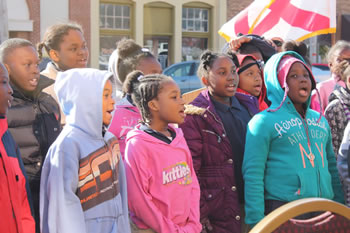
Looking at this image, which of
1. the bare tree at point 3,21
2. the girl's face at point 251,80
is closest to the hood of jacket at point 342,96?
the girl's face at point 251,80

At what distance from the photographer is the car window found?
511 inches

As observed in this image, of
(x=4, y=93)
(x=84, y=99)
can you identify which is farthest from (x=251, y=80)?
(x=4, y=93)

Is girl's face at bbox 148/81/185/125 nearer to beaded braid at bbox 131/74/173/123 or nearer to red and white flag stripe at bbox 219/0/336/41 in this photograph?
beaded braid at bbox 131/74/173/123

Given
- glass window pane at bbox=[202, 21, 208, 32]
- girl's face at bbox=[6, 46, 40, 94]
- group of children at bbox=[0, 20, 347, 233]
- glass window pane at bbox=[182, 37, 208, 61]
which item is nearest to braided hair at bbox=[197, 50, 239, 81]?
group of children at bbox=[0, 20, 347, 233]

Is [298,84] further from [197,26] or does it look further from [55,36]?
[197,26]

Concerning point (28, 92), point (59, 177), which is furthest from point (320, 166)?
point (28, 92)

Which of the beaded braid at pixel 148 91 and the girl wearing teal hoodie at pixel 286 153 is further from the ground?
the beaded braid at pixel 148 91

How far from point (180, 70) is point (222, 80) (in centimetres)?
999

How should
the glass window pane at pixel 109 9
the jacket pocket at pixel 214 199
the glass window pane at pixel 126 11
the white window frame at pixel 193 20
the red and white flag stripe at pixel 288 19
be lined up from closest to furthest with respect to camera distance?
the jacket pocket at pixel 214 199 < the red and white flag stripe at pixel 288 19 < the glass window pane at pixel 109 9 < the glass window pane at pixel 126 11 < the white window frame at pixel 193 20

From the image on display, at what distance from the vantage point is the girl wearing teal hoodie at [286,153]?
2719 mm

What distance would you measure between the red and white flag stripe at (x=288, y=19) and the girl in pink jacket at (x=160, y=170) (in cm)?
332

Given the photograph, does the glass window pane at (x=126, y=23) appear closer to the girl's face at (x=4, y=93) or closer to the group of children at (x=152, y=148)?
the group of children at (x=152, y=148)

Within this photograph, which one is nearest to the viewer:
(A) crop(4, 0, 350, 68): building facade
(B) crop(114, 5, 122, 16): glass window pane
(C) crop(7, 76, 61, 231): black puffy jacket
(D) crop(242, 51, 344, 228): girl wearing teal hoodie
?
(C) crop(7, 76, 61, 231): black puffy jacket

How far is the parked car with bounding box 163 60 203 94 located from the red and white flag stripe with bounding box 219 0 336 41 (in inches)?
265
